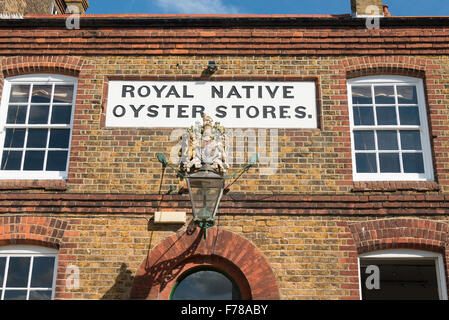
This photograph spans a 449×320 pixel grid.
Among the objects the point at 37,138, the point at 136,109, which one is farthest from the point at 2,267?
the point at 136,109

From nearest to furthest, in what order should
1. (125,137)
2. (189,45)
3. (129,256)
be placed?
(129,256) < (125,137) < (189,45)

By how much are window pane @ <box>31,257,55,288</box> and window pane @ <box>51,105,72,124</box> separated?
92.3 inches

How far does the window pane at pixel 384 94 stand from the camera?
8.81 m

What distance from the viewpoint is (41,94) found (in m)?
8.95

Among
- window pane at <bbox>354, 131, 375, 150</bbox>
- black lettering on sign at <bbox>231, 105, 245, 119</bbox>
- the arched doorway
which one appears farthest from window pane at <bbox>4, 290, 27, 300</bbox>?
window pane at <bbox>354, 131, 375, 150</bbox>

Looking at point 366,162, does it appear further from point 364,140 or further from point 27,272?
point 27,272

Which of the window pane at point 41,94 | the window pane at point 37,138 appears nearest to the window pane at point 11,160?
the window pane at point 37,138

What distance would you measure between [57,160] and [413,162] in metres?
5.90

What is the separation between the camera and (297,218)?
799cm

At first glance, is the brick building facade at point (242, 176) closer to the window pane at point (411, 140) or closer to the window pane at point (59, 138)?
the window pane at point (411, 140)

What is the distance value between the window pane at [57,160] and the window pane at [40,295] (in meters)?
1.99
